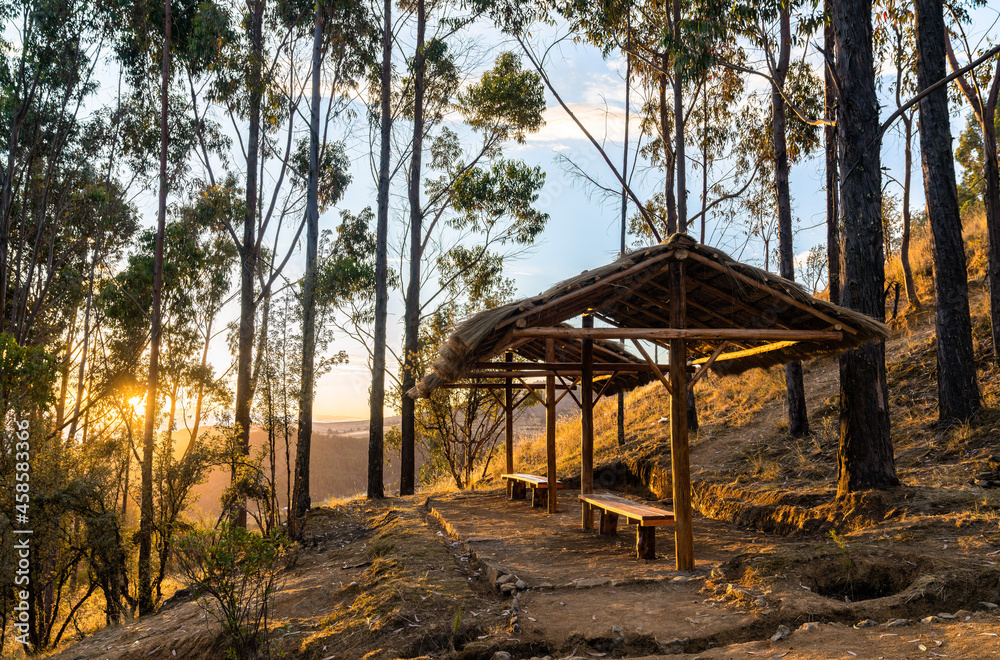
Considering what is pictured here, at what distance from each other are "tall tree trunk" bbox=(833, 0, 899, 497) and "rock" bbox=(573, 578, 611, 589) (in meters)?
3.34

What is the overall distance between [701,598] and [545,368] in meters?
4.87

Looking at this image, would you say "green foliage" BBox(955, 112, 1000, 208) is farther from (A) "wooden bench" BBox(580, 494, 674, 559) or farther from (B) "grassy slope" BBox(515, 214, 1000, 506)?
(A) "wooden bench" BBox(580, 494, 674, 559)

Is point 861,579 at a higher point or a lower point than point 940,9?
lower

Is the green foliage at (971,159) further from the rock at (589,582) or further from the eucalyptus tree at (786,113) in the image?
the rock at (589,582)

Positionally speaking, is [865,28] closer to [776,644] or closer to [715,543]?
[715,543]

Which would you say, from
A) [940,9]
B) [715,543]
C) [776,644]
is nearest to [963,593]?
[776,644]

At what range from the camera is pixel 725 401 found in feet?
52.7

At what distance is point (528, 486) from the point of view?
11195mm

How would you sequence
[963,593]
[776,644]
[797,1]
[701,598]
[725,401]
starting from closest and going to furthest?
[776,644] < [963,593] < [701,598] < [797,1] < [725,401]

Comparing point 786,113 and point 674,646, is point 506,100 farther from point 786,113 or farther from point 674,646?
point 674,646

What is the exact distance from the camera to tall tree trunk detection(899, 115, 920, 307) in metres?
15.2

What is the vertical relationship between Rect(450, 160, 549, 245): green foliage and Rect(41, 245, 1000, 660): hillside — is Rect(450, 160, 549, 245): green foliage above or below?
above

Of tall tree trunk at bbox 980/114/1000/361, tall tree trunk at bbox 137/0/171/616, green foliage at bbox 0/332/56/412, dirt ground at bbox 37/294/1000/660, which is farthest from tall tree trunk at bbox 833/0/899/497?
green foliage at bbox 0/332/56/412

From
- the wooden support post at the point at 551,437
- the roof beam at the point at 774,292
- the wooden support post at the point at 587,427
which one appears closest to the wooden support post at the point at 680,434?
the roof beam at the point at 774,292
